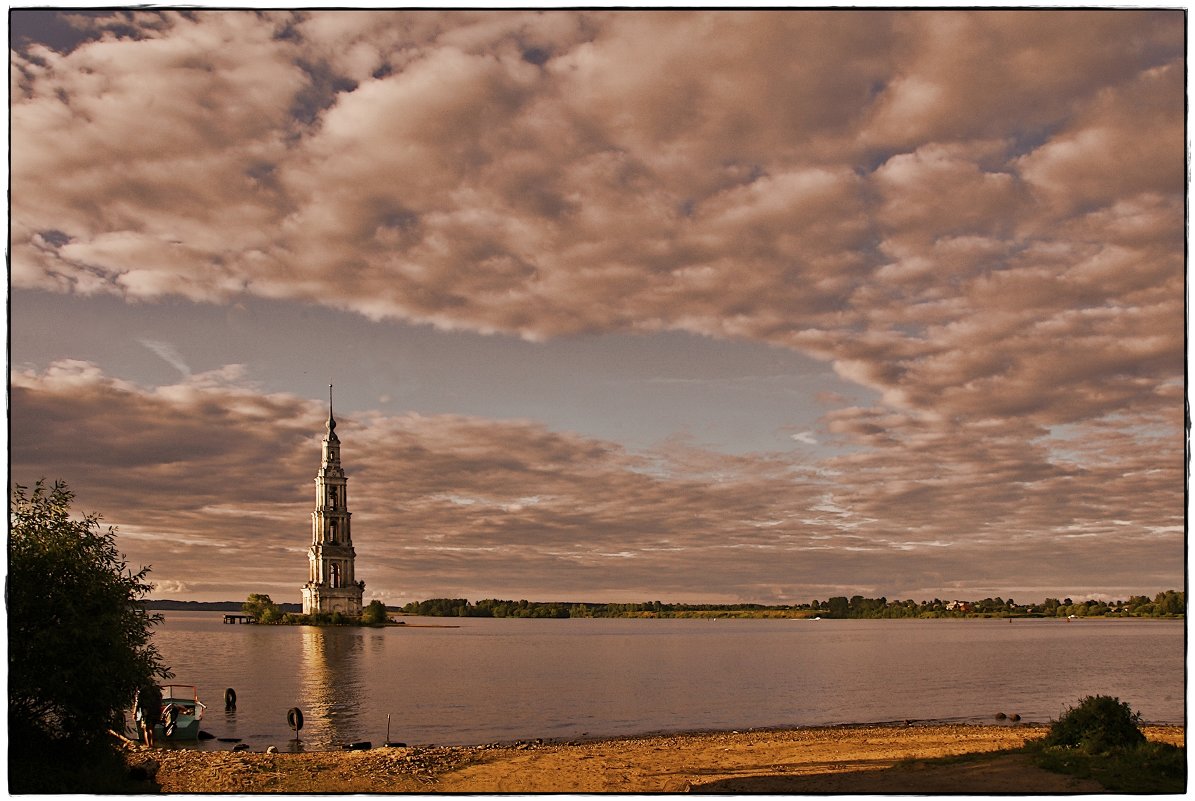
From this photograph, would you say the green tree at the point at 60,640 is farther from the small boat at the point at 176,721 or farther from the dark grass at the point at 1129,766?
the dark grass at the point at 1129,766

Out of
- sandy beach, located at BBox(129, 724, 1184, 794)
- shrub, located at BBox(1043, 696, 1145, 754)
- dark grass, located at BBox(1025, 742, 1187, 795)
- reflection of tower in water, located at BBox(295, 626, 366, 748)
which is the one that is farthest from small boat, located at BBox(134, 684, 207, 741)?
shrub, located at BBox(1043, 696, 1145, 754)

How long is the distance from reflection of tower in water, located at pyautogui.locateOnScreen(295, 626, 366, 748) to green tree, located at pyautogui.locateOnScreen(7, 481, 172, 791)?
66.6 ft

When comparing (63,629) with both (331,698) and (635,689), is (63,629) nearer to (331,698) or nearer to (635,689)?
(331,698)

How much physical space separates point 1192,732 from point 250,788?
91.7 feet

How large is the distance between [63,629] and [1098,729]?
31947mm

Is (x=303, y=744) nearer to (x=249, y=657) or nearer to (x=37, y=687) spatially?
(x=37, y=687)

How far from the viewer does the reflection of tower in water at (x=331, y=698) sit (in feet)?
169

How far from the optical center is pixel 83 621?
90.2ft

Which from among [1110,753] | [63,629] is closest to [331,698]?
[63,629]

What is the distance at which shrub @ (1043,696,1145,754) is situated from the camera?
3016 cm

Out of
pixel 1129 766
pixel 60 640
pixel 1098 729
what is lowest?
pixel 1129 766

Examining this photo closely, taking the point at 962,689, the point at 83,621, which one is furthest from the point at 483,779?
the point at 962,689

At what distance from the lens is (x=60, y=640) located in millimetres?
26828

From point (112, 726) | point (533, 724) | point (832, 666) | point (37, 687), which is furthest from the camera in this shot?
point (832, 666)
